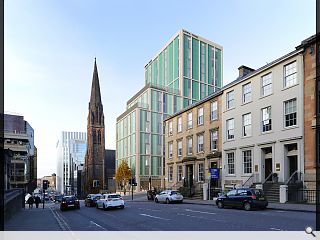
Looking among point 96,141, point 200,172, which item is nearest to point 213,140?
point 200,172

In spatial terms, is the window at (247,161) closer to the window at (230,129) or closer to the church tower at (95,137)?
the window at (230,129)

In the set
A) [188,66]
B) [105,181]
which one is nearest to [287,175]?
[188,66]

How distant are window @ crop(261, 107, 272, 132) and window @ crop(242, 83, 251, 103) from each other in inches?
106

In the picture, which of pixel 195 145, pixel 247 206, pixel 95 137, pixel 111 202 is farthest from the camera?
pixel 95 137

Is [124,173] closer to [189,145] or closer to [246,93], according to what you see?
[189,145]

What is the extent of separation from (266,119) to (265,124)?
47 cm

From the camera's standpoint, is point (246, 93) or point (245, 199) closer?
point (245, 199)

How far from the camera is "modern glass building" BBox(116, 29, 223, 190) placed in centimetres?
7625

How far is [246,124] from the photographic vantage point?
3322 cm

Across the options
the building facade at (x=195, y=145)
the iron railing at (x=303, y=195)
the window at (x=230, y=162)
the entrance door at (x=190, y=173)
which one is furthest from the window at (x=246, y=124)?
the entrance door at (x=190, y=173)

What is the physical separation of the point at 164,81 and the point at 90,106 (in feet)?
109

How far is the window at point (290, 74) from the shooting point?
27359mm

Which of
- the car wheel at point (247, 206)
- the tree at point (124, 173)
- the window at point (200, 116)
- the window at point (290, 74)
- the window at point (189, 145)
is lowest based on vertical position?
the tree at point (124, 173)

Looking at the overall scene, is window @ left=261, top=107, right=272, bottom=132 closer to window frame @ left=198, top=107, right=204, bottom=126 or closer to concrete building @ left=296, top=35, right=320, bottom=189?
concrete building @ left=296, top=35, right=320, bottom=189
